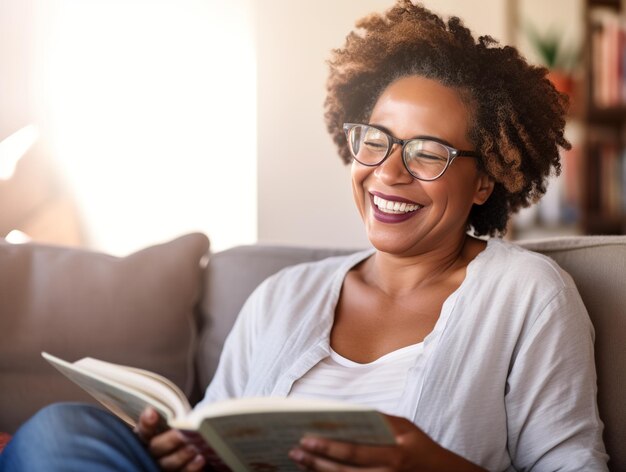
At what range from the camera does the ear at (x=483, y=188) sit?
1396 millimetres

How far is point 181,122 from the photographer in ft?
7.56

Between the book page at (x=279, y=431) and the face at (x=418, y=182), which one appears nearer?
the book page at (x=279, y=431)

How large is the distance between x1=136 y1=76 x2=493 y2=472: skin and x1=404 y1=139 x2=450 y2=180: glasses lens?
13mm

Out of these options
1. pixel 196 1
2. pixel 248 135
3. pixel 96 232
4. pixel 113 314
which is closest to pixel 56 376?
pixel 113 314

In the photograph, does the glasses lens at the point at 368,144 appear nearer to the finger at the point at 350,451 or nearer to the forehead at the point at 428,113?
the forehead at the point at 428,113

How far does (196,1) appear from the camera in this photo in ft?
7.43

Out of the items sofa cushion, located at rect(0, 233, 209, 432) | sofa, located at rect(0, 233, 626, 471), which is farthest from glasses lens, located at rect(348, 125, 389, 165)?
sofa cushion, located at rect(0, 233, 209, 432)

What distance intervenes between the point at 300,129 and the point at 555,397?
4.31 ft

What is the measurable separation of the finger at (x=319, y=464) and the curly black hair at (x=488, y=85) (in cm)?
58

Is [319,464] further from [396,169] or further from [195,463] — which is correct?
[396,169]

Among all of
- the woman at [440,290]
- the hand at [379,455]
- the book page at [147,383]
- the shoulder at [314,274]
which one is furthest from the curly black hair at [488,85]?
the book page at [147,383]

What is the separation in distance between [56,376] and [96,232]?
28.6 inches

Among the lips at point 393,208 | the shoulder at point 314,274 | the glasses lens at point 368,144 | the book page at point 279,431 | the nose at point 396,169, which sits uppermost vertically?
the glasses lens at point 368,144

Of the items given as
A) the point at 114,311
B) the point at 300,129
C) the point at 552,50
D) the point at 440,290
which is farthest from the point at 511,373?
the point at 552,50
